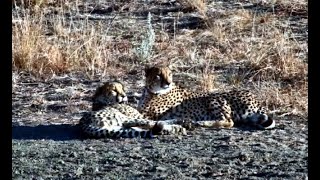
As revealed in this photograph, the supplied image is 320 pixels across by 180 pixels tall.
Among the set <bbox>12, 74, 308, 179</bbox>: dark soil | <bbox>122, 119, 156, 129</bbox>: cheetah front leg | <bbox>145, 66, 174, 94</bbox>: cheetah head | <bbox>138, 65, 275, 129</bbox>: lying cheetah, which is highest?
<bbox>145, 66, 174, 94</bbox>: cheetah head

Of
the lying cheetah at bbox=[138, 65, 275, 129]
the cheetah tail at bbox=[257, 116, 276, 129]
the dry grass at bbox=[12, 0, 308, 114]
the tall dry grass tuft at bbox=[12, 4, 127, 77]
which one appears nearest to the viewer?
the cheetah tail at bbox=[257, 116, 276, 129]

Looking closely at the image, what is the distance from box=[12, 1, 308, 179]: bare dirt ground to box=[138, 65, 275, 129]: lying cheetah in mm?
206

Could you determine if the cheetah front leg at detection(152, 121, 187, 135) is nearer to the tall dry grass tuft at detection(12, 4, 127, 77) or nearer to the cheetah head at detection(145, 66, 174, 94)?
the cheetah head at detection(145, 66, 174, 94)

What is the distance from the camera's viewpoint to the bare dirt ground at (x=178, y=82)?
5617 mm

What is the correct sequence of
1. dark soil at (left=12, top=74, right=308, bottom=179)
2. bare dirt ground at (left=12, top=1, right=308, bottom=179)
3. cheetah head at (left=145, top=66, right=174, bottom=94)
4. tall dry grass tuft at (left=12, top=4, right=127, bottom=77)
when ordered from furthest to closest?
tall dry grass tuft at (left=12, top=4, right=127, bottom=77), cheetah head at (left=145, top=66, right=174, bottom=94), bare dirt ground at (left=12, top=1, right=308, bottom=179), dark soil at (left=12, top=74, right=308, bottom=179)

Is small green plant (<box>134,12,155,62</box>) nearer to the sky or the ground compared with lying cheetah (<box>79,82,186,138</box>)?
nearer to the sky

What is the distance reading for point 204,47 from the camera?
380 inches

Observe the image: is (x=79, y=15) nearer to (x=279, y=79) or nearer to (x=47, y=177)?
(x=279, y=79)

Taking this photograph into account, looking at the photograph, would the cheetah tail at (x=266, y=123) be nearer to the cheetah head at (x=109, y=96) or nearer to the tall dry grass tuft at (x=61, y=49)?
the cheetah head at (x=109, y=96)

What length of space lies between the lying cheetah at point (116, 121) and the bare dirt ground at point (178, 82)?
81mm

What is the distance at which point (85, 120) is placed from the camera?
255 inches

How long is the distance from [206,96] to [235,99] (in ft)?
0.79

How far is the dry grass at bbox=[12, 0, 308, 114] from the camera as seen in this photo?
8.37 m

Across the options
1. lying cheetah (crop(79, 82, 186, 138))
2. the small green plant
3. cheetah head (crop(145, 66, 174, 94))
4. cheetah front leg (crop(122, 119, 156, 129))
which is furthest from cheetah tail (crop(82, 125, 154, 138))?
the small green plant
